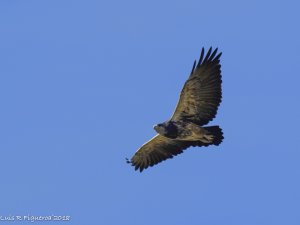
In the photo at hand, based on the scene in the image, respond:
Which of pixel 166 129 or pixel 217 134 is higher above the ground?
pixel 166 129

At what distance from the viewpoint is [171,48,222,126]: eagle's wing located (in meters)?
28.5

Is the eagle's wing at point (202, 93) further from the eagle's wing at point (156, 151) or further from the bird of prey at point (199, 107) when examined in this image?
the eagle's wing at point (156, 151)

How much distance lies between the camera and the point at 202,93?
28.7 meters

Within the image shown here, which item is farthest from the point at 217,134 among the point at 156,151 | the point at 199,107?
the point at 156,151

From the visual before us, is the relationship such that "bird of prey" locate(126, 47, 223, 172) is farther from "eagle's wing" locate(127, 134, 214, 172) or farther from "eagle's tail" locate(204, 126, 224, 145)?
"eagle's wing" locate(127, 134, 214, 172)

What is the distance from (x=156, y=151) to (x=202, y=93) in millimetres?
3296

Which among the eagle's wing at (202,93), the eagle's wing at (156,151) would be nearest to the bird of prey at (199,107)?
the eagle's wing at (202,93)

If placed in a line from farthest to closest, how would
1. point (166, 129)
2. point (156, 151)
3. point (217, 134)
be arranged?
point (156, 151)
point (166, 129)
point (217, 134)

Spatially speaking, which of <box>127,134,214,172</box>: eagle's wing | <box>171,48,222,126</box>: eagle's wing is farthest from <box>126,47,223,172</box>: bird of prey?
<box>127,134,214,172</box>: eagle's wing

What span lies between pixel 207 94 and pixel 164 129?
174 centimetres

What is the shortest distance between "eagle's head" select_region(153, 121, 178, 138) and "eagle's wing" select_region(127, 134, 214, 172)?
154 centimetres

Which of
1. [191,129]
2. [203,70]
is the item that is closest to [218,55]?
[203,70]

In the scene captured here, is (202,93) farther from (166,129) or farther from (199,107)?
(166,129)

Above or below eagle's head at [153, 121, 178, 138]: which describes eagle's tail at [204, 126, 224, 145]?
below
